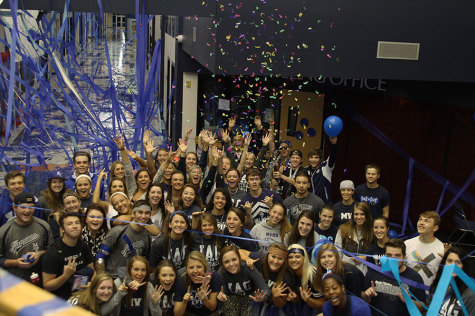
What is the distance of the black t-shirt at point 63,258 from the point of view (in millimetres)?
4641

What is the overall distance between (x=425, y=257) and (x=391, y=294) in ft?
2.41

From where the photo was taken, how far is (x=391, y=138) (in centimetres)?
954

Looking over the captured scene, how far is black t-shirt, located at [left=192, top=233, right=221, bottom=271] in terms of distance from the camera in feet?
16.6

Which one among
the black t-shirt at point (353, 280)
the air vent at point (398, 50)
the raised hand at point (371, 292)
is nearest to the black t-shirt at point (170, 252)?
the black t-shirt at point (353, 280)

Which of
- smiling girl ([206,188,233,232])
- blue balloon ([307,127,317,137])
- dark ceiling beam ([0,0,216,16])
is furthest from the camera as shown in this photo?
blue balloon ([307,127,317,137])

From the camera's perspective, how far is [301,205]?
19.9 ft

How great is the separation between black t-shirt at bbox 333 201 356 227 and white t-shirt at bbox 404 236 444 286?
0.76 metres

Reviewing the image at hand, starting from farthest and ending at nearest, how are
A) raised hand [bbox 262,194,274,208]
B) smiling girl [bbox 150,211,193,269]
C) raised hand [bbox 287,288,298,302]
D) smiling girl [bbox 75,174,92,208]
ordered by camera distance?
raised hand [bbox 262,194,274,208] < smiling girl [bbox 75,174,92,208] < smiling girl [bbox 150,211,193,269] < raised hand [bbox 287,288,298,302]

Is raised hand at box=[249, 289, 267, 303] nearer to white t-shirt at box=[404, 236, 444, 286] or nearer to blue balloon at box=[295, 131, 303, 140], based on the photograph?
white t-shirt at box=[404, 236, 444, 286]

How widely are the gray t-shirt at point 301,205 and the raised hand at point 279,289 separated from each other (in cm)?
145

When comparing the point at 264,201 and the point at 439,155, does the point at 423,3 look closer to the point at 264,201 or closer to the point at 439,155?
the point at 439,155

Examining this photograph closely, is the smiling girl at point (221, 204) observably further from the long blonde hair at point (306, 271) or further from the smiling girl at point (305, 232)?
the long blonde hair at point (306, 271)

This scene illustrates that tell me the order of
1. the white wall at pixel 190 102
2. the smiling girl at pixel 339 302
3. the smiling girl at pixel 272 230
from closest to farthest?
the smiling girl at pixel 339 302 → the smiling girl at pixel 272 230 → the white wall at pixel 190 102

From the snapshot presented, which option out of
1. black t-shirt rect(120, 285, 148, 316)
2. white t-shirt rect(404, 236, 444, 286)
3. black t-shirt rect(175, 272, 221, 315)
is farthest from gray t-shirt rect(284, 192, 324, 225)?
black t-shirt rect(120, 285, 148, 316)
